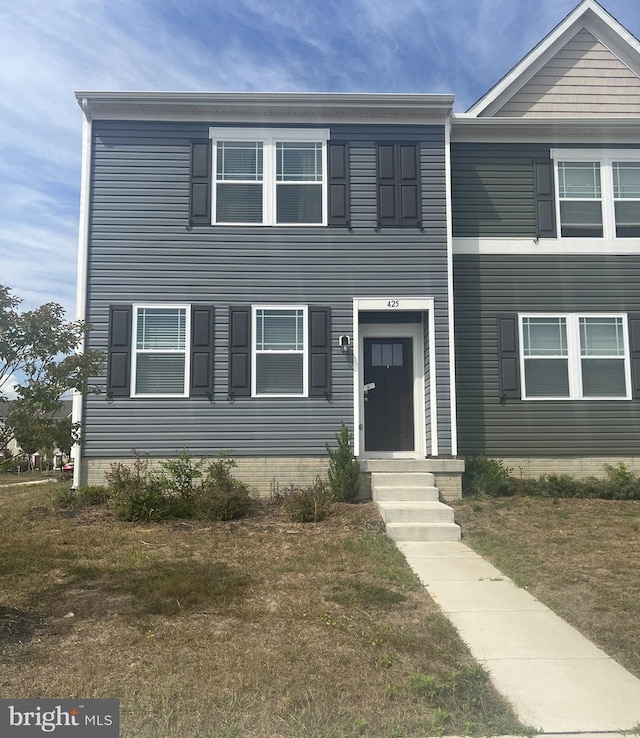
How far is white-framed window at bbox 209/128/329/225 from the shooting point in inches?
431

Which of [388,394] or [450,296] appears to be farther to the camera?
[388,394]

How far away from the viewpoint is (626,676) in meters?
3.93

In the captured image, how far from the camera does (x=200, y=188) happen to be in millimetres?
10852

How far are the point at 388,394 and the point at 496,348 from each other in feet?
6.38

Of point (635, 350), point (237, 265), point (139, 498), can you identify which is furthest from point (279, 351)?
point (635, 350)

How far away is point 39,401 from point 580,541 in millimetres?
5779

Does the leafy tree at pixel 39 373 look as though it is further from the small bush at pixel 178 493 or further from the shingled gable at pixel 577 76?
the shingled gable at pixel 577 76

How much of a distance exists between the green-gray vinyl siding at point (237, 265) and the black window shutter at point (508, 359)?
1142 millimetres

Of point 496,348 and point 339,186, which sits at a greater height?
point 339,186

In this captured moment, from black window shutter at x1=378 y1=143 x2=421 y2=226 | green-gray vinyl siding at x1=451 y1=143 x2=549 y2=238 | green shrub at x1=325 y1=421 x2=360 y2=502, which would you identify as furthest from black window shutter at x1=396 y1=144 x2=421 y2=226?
green shrub at x1=325 y1=421 x2=360 y2=502

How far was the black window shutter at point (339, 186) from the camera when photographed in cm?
1091

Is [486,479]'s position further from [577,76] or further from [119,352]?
[577,76]

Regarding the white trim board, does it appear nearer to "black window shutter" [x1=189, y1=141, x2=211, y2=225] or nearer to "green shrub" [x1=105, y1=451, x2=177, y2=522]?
"black window shutter" [x1=189, y1=141, x2=211, y2=225]

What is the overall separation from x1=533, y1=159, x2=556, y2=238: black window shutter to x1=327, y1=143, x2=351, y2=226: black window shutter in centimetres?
328
